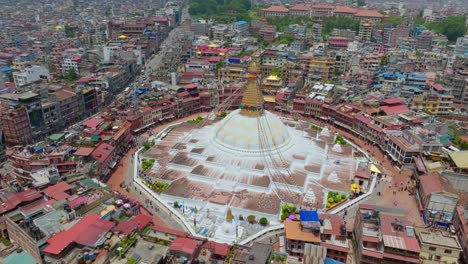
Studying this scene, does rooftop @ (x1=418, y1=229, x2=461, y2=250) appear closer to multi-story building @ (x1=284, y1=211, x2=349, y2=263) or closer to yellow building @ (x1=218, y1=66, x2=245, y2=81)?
multi-story building @ (x1=284, y1=211, x2=349, y2=263)

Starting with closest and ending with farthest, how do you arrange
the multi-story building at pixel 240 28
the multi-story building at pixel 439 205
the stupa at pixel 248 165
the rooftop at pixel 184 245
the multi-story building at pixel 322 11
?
the rooftop at pixel 184 245 < the multi-story building at pixel 439 205 < the stupa at pixel 248 165 < the multi-story building at pixel 240 28 < the multi-story building at pixel 322 11

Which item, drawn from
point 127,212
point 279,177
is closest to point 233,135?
point 279,177

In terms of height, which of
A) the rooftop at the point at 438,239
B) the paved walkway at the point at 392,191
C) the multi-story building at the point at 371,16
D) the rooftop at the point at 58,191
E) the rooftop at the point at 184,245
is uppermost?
the multi-story building at the point at 371,16

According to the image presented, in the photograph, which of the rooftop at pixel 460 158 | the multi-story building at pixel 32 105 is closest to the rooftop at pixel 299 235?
the rooftop at pixel 460 158

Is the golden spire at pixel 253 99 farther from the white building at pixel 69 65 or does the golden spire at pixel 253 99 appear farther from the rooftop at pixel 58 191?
the white building at pixel 69 65

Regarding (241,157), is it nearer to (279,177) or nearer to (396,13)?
(279,177)

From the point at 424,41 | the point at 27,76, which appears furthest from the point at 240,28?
the point at 27,76
